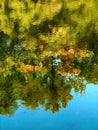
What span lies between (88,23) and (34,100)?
2.92 metres

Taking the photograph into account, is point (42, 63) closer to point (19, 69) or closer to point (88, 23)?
point (19, 69)

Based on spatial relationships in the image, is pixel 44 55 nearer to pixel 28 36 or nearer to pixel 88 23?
pixel 28 36

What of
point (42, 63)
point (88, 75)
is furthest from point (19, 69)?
point (88, 75)

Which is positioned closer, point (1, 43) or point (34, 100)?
point (34, 100)

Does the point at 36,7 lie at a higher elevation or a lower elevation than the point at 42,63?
higher

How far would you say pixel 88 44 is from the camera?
665 inches

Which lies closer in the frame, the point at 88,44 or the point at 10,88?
the point at 10,88

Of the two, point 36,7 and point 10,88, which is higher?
point 36,7

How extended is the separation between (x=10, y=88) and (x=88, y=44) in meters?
2.45

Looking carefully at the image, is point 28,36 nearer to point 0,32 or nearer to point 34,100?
point 0,32

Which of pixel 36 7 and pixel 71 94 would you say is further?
pixel 36 7

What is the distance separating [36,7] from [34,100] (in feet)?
8.47

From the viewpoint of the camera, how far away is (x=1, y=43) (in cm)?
1656

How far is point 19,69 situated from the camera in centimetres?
1606
